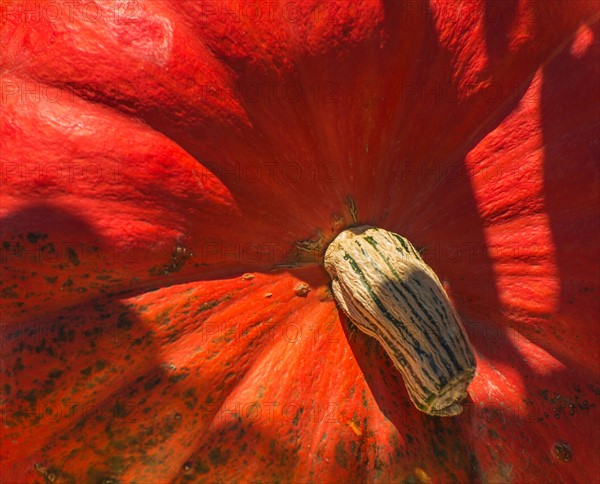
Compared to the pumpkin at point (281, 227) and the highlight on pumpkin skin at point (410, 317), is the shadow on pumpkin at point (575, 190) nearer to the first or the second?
the pumpkin at point (281, 227)

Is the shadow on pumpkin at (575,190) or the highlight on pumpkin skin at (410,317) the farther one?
the shadow on pumpkin at (575,190)

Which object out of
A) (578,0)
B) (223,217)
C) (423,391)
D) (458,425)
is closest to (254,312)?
(223,217)

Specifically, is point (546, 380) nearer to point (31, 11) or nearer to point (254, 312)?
point (254, 312)

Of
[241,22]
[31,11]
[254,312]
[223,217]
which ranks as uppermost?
[31,11]

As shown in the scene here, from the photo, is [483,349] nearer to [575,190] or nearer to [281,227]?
[575,190]

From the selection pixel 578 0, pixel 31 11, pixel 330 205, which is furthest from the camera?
pixel 578 0

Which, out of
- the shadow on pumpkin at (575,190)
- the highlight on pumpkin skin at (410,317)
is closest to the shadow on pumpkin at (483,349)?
the shadow on pumpkin at (575,190)
